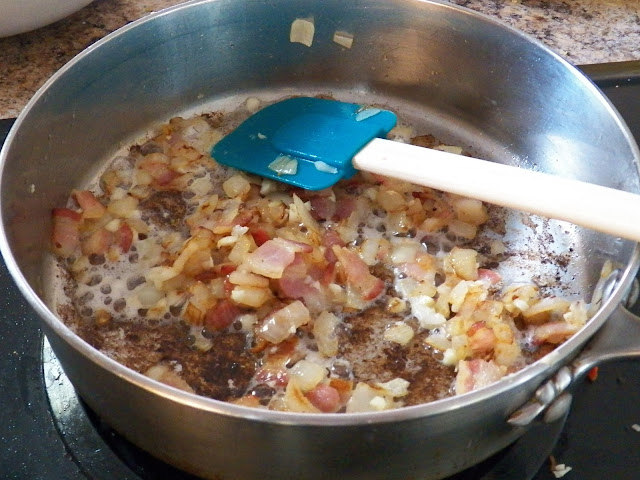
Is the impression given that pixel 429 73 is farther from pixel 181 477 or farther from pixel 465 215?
pixel 181 477

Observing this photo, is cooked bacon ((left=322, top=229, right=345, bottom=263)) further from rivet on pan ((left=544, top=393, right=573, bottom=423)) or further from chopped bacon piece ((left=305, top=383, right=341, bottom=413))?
rivet on pan ((left=544, top=393, right=573, bottom=423))

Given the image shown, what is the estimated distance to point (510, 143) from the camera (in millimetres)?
1113

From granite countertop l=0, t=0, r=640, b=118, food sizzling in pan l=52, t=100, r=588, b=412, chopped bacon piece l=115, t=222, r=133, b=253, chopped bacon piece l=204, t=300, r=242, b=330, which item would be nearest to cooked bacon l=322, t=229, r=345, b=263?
food sizzling in pan l=52, t=100, r=588, b=412

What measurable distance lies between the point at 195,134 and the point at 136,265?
0.89 ft

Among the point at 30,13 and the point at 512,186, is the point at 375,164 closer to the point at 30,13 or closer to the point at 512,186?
the point at 512,186

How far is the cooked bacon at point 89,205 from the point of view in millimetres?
982

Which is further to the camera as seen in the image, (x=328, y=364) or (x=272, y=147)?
(x=272, y=147)

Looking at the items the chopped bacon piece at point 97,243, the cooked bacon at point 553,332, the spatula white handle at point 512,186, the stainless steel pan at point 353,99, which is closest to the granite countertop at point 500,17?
the stainless steel pan at point 353,99

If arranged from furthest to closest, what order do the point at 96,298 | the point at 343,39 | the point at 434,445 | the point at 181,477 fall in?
the point at 343,39 < the point at 96,298 < the point at 181,477 < the point at 434,445

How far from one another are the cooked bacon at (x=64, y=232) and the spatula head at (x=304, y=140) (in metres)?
0.23

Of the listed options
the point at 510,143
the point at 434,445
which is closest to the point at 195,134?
the point at 510,143

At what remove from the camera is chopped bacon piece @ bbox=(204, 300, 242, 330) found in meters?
0.87

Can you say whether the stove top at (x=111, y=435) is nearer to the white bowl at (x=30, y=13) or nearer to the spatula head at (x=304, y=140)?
the spatula head at (x=304, y=140)

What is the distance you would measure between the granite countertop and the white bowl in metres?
0.06
